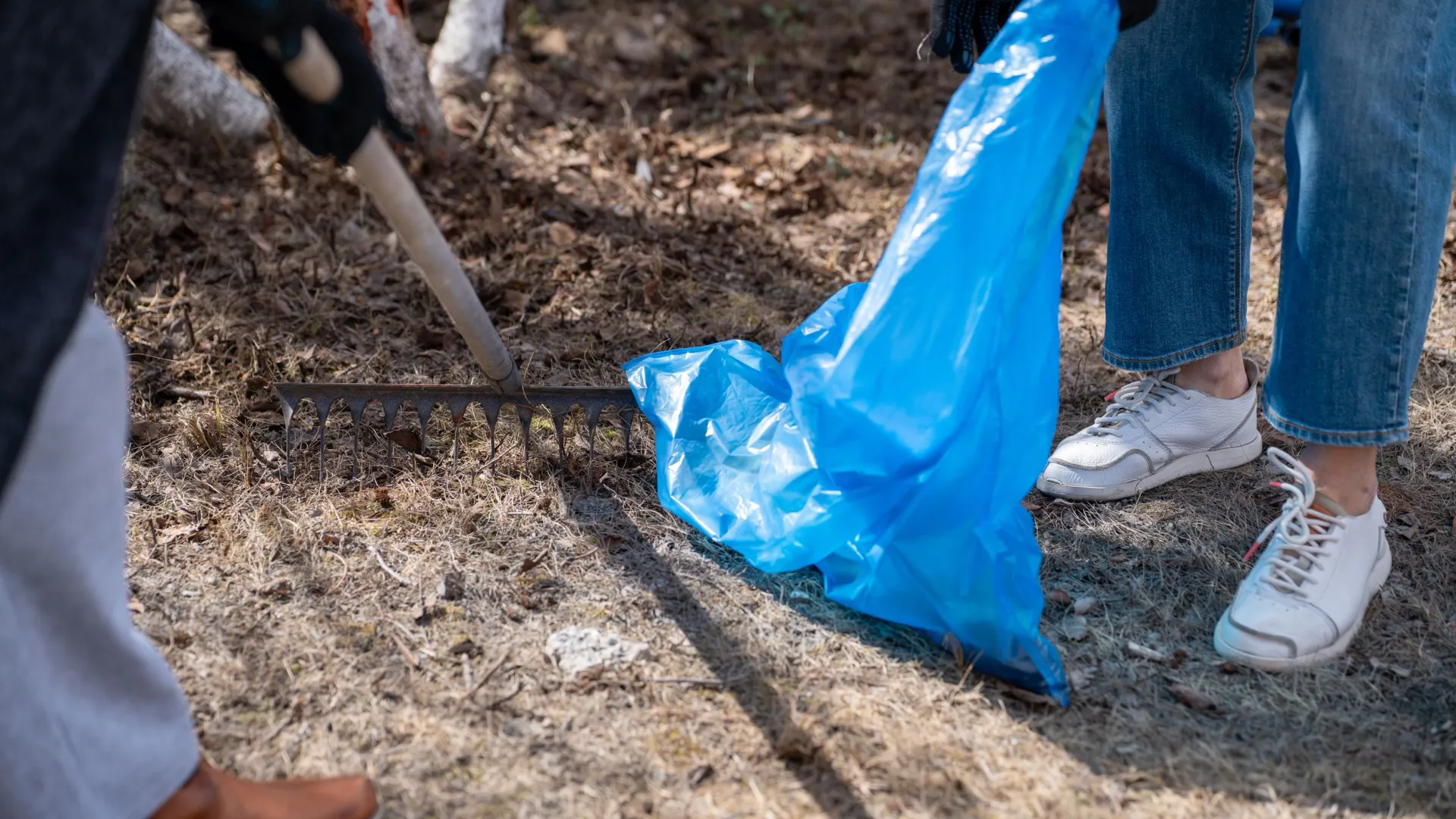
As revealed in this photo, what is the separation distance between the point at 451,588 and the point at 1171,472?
1.45m

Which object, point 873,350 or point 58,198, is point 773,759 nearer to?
point 873,350

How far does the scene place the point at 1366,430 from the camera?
173cm

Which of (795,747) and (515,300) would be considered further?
(515,300)

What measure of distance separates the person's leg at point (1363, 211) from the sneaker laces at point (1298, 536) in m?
0.09

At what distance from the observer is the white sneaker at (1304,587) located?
178cm

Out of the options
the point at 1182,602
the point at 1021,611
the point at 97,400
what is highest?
the point at 97,400

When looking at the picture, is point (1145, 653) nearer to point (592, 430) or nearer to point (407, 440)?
point (592, 430)

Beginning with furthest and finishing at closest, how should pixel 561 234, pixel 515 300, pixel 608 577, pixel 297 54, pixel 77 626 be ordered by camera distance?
pixel 561 234, pixel 515 300, pixel 608 577, pixel 297 54, pixel 77 626

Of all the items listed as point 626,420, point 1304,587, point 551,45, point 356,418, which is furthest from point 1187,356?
point 551,45

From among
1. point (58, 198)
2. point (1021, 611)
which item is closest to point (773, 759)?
point (1021, 611)

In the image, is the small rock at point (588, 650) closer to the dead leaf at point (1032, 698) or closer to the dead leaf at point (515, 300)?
the dead leaf at point (1032, 698)

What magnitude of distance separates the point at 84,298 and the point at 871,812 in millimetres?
1148

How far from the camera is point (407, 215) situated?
1641 mm

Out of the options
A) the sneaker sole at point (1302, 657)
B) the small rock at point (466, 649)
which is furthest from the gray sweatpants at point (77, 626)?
the sneaker sole at point (1302, 657)
